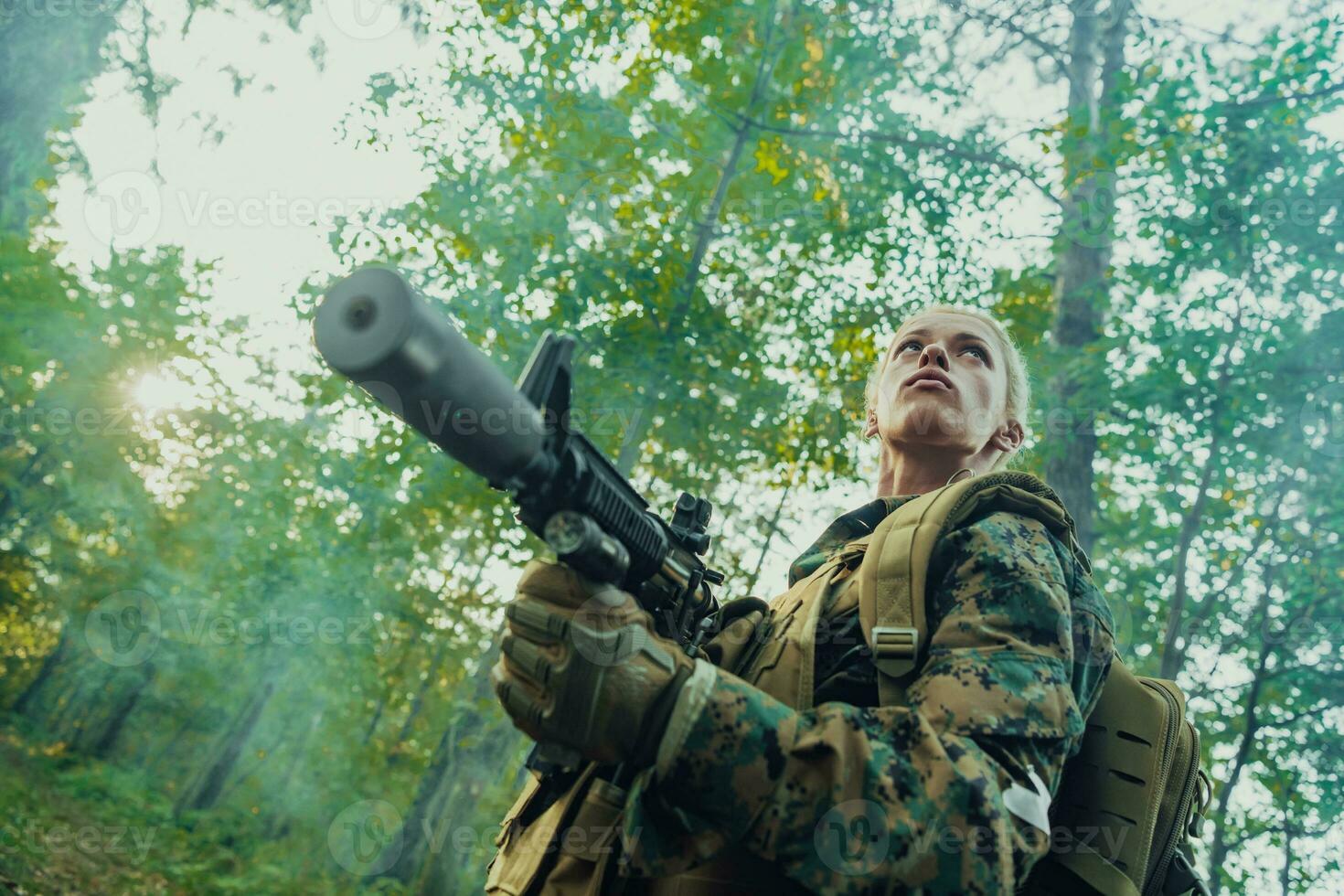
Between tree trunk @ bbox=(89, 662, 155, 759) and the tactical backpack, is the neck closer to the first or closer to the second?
the tactical backpack

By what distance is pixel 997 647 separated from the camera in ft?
5.13

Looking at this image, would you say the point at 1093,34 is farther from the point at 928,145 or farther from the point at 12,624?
the point at 12,624

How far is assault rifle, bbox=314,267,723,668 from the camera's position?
1319mm

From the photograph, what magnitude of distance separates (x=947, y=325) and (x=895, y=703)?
155 centimetres

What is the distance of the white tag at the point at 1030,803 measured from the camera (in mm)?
1378

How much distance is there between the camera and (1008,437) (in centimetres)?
291
